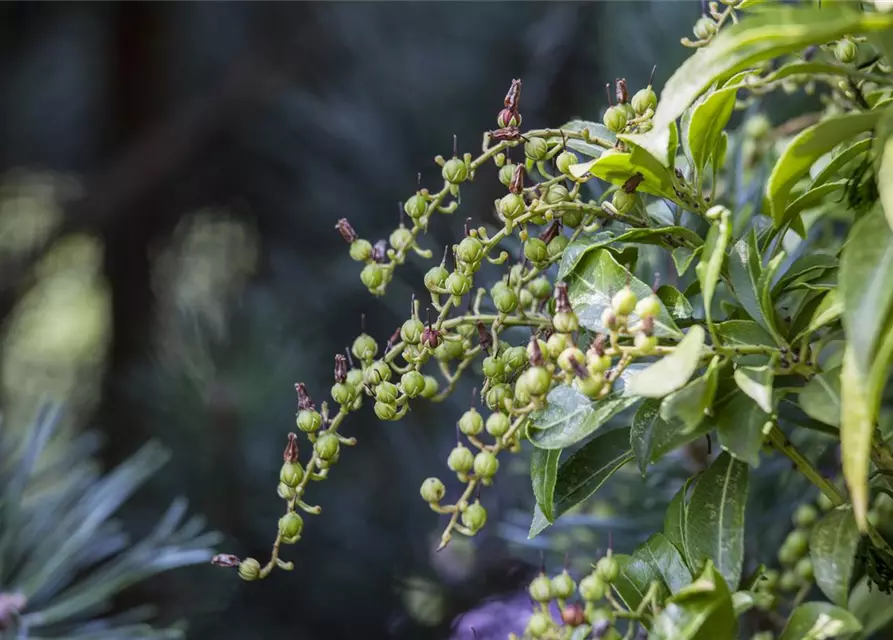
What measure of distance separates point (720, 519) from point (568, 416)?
50 mm

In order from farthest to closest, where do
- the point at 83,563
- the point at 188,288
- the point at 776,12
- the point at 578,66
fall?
the point at 188,288
the point at 578,66
the point at 83,563
the point at 776,12

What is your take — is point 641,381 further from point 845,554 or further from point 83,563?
point 83,563

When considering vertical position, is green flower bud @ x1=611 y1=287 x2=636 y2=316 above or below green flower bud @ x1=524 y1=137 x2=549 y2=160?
below

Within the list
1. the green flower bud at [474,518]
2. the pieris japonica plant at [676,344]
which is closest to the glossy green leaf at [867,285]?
the pieris japonica plant at [676,344]

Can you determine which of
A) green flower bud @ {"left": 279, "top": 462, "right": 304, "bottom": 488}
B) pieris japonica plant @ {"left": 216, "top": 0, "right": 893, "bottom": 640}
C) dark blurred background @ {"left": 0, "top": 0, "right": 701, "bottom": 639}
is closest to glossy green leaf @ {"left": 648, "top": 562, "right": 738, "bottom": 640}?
pieris japonica plant @ {"left": 216, "top": 0, "right": 893, "bottom": 640}

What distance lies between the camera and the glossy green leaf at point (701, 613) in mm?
217

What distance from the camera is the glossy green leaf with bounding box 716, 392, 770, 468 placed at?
8.7 inches

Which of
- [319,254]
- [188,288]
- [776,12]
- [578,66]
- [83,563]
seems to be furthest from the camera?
[188,288]

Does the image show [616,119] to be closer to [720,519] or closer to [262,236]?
[720,519]

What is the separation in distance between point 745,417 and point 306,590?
610 mm

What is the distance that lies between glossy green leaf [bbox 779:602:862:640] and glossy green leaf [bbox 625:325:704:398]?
0.08m

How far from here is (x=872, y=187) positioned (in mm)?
231

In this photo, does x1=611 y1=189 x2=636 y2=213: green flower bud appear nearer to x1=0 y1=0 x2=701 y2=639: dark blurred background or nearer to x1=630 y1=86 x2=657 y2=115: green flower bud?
x1=630 y1=86 x2=657 y2=115: green flower bud

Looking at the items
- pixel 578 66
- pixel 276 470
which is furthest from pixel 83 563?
pixel 578 66
